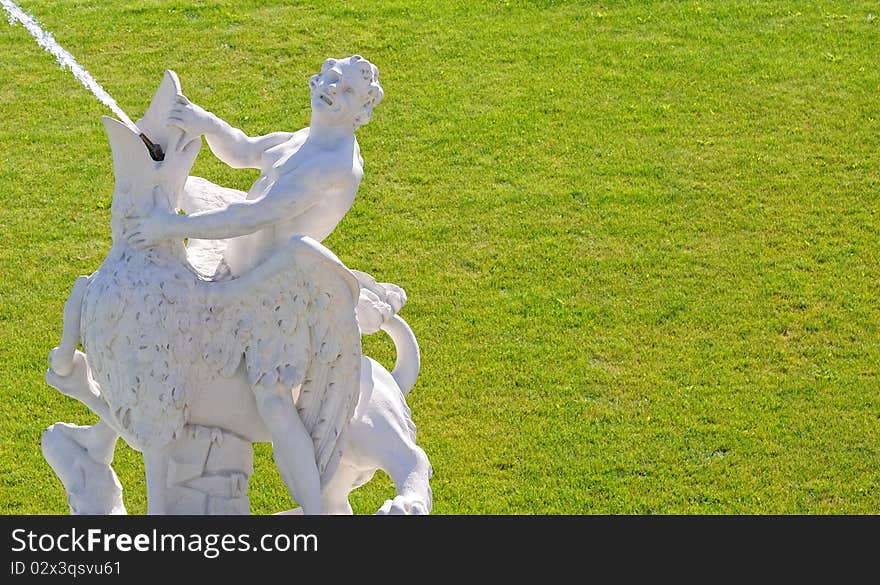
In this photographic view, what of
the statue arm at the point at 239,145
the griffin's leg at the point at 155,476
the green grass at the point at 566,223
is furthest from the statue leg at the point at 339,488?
the green grass at the point at 566,223

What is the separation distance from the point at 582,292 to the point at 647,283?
0.53 m

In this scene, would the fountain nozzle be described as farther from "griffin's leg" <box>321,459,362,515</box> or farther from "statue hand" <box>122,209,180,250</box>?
"griffin's leg" <box>321,459,362,515</box>

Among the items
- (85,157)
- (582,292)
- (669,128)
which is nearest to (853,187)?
(669,128)

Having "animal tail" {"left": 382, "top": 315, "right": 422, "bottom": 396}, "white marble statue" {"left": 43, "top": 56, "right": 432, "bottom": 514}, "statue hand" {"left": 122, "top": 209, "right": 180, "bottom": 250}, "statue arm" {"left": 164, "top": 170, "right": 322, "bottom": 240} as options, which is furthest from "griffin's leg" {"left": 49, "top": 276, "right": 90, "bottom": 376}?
"animal tail" {"left": 382, "top": 315, "right": 422, "bottom": 396}

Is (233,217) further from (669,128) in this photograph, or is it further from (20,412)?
(669,128)

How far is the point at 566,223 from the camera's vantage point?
1166cm

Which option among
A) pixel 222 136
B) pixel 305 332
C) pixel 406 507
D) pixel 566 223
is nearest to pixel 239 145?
pixel 222 136

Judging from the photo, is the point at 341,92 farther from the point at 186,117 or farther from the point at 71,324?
the point at 71,324

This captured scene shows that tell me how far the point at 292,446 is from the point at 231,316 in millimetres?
595

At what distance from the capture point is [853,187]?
1217cm

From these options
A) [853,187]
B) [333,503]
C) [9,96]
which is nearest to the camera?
[333,503]

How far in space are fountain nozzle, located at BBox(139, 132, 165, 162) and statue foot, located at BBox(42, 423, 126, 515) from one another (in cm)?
136

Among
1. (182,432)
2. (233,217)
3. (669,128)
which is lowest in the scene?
(669,128)

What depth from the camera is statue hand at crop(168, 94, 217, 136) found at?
572cm
